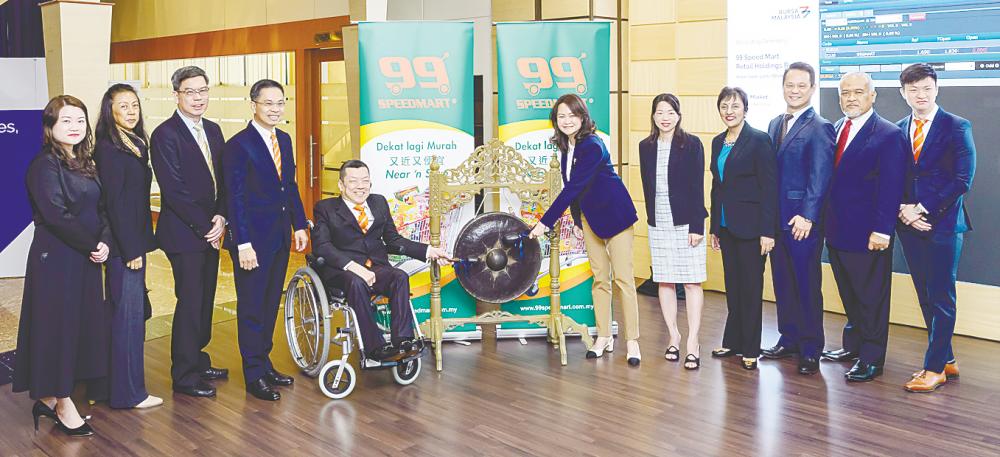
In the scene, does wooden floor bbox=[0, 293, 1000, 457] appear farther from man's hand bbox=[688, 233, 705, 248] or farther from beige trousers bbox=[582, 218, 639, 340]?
man's hand bbox=[688, 233, 705, 248]

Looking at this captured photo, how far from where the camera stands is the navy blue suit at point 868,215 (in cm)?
512

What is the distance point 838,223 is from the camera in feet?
17.4

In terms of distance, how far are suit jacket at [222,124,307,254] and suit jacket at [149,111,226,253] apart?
11 centimetres

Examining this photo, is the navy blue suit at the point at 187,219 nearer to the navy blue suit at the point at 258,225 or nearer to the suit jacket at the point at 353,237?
the navy blue suit at the point at 258,225

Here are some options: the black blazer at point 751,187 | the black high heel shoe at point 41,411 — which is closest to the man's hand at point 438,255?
the black blazer at point 751,187

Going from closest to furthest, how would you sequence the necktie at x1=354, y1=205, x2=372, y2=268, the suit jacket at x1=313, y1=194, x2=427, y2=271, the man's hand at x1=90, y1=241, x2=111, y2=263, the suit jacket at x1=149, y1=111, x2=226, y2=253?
the man's hand at x1=90, y1=241, x2=111, y2=263 < the suit jacket at x1=149, y1=111, x2=226, y2=253 < the suit jacket at x1=313, y1=194, x2=427, y2=271 < the necktie at x1=354, y1=205, x2=372, y2=268

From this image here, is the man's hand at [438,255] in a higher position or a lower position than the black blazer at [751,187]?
lower

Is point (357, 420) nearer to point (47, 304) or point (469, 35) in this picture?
point (47, 304)

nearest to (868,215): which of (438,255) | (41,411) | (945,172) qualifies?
(945,172)

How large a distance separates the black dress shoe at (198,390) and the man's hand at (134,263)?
730mm

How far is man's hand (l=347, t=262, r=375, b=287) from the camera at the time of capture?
515cm

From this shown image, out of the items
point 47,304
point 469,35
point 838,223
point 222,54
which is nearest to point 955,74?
point 838,223

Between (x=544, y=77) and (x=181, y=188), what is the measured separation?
7.67 feet

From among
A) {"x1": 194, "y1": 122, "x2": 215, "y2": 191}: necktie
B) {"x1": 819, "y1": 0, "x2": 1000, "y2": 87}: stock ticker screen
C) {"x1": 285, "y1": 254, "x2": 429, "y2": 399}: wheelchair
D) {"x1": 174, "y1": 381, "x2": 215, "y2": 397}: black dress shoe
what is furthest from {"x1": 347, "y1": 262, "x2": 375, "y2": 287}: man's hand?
{"x1": 819, "y1": 0, "x2": 1000, "y2": 87}: stock ticker screen
